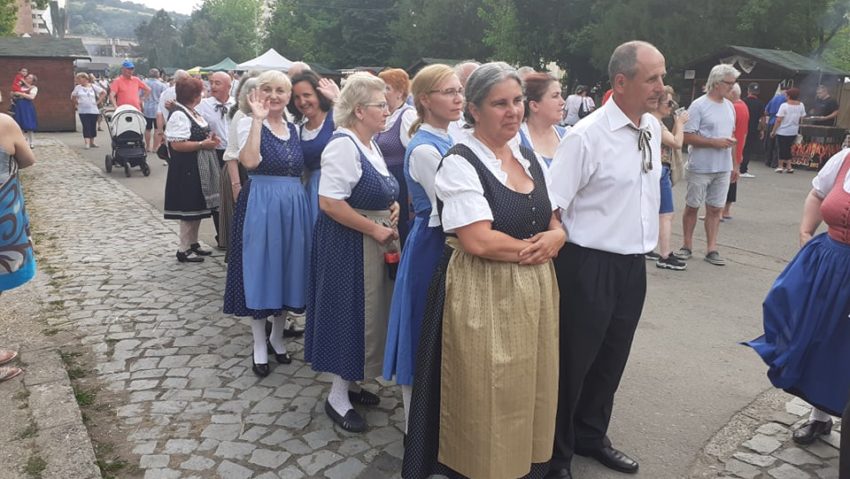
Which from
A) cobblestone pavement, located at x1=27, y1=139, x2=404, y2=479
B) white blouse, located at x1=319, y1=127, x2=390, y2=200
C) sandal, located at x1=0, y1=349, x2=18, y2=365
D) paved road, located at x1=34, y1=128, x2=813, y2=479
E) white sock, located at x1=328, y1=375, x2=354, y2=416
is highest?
white blouse, located at x1=319, y1=127, x2=390, y2=200

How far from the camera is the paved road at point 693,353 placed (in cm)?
373

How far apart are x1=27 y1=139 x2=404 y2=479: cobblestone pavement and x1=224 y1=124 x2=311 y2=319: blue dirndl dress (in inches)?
19.9

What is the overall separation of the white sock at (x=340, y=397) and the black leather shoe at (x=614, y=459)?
1.33 metres

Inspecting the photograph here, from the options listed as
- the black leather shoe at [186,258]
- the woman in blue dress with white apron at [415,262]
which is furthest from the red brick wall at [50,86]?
the woman in blue dress with white apron at [415,262]

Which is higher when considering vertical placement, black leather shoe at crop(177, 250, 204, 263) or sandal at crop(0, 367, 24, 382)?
sandal at crop(0, 367, 24, 382)

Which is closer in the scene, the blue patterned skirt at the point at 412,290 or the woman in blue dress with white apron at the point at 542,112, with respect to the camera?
the blue patterned skirt at the point at 412,290

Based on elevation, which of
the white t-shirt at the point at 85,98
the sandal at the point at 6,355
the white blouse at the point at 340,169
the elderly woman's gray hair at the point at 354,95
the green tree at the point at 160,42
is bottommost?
the sandal at the point at 6,355

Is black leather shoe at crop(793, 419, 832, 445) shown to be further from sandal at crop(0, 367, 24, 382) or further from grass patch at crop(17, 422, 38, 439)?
sandal at crop(0, 367, 24, 382)

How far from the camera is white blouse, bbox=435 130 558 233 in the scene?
2.63 meters

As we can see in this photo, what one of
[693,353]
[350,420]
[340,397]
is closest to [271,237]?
[340,397]

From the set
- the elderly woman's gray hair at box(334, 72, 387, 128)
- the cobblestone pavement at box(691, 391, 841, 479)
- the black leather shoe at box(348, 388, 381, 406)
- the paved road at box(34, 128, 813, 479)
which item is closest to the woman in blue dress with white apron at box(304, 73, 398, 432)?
the elderly woman's gray hair at box(334, 72, 387, 128)

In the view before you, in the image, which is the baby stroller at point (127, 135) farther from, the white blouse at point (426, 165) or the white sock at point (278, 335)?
the white blouse at point (426, 165)

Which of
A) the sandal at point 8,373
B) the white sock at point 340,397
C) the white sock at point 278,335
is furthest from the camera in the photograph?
the white sock at point 278,335

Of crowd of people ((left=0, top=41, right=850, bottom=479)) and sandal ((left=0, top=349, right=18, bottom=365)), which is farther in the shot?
sandal ((left=0, top=349, right=18, bottom=365))
